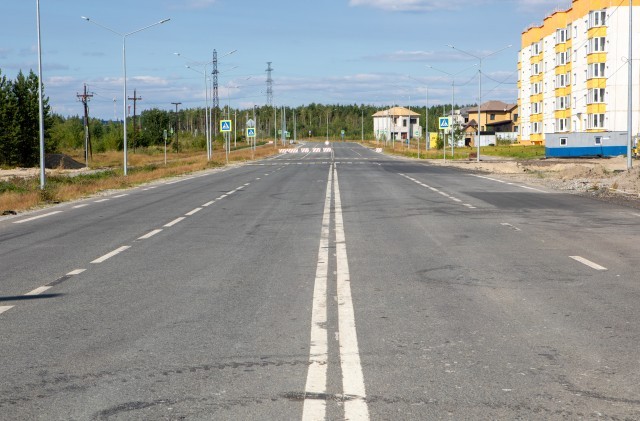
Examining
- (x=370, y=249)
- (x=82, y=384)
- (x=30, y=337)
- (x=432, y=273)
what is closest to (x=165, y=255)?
(x=370, y=249)

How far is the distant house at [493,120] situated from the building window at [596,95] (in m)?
74.4

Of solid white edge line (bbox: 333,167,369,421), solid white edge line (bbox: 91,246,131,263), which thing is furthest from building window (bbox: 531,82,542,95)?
solid white edge line (bbox: 333,167,369,421)

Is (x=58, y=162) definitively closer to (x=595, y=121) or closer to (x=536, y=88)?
(x=595, y=121)

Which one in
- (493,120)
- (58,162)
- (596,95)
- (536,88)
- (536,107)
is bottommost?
(58,162)

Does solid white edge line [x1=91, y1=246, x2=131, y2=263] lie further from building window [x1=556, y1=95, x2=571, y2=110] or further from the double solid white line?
building window [x1=556, y1=95, x2=571, y2=110]

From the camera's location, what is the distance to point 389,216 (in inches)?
737

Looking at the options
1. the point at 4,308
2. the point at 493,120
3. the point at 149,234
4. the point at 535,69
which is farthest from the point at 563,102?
the point at 4,308

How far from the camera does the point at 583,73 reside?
3472 inches

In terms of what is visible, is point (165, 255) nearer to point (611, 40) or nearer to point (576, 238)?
point (576, 238)

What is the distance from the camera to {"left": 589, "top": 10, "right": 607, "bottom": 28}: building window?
3268 inches

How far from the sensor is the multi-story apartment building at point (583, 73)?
81.0m

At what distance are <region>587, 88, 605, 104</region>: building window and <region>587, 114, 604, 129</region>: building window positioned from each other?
4.53ft

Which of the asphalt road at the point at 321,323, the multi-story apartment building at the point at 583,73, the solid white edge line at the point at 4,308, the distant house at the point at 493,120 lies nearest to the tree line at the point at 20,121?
the multi-story apartment building at the point at 583,73

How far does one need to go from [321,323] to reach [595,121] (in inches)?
3214
